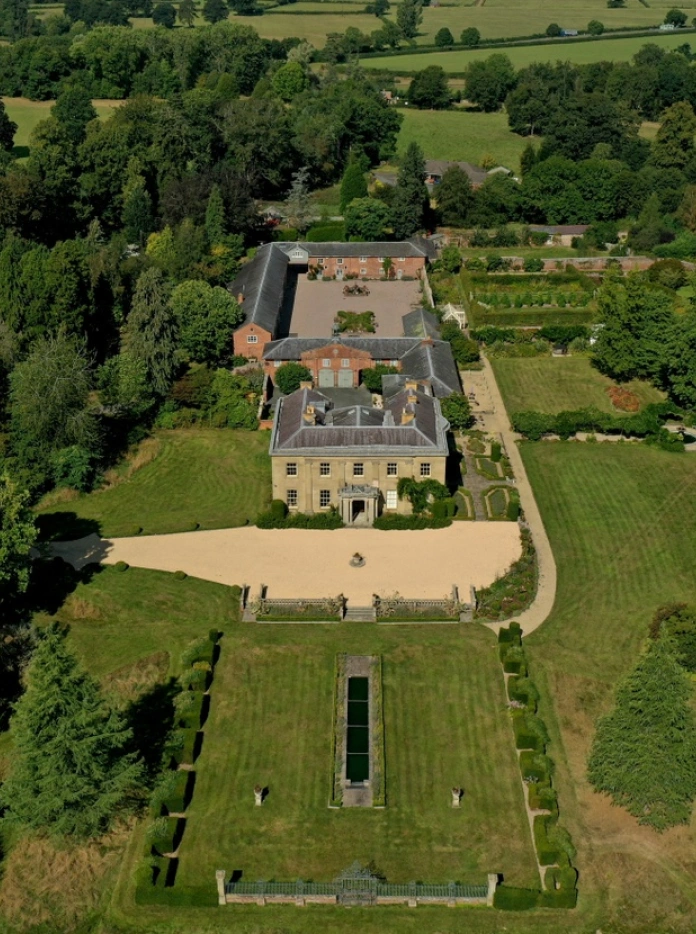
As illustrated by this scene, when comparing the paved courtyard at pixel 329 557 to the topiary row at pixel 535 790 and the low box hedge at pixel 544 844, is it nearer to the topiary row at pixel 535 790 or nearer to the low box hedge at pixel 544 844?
the topiary row at pixel 535 790

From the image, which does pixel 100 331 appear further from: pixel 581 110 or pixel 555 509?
pixel 581 110

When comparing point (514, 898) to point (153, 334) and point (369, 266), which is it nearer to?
point (153, 334)

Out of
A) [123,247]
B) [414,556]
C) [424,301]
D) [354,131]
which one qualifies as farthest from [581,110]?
[414,556]

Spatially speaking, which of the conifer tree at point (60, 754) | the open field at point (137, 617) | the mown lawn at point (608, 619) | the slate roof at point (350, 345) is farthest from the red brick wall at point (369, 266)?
A: the conifer tree at point (60, 754)

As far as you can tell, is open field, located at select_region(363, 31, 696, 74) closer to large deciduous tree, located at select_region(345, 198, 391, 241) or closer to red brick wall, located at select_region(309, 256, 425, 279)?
large deciduous tree, located at select_region(345, 198, 391, 241)

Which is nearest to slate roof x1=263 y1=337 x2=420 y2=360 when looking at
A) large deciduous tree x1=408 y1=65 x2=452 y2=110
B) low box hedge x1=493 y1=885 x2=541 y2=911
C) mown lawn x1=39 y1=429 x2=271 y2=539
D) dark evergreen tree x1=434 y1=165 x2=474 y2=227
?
mown lawn x1=39 y1=429 x2=271 y2=539

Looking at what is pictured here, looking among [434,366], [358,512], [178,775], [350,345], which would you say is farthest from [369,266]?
[178,775]
